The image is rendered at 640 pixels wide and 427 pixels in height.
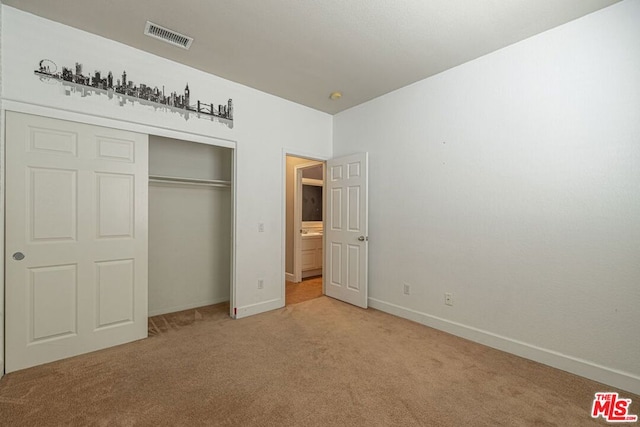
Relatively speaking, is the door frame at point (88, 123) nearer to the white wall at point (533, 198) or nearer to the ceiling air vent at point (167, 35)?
the ceiling air vent at point (167, 35)

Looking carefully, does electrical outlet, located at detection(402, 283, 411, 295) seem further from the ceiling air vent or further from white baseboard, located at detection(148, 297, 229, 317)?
the ceiling air vent

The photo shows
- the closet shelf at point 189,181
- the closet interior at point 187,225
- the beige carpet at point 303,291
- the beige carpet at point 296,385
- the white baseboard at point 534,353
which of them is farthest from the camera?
the beige carpet at point 303,291

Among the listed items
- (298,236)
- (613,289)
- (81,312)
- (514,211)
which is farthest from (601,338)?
(81,312)

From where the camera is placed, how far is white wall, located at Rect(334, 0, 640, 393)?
7.00ft

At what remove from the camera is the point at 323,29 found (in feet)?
8.05

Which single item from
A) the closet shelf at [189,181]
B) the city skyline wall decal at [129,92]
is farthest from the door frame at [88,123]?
the closet shelf at [189,181]

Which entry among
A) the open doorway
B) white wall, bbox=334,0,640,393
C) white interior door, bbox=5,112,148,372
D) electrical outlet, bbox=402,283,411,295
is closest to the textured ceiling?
white wall, bbox=334,0,640,393

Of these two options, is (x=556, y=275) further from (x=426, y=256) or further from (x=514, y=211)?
(x=426, y=256)

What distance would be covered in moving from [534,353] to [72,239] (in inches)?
162

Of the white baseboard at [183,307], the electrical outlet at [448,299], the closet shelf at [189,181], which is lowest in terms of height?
the white baseboard at [183,307]

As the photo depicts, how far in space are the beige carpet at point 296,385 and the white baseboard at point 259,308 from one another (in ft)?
1.59

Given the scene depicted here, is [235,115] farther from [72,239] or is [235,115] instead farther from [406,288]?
[406,288]

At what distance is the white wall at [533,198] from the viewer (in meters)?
2.13

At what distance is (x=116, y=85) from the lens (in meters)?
2.66
